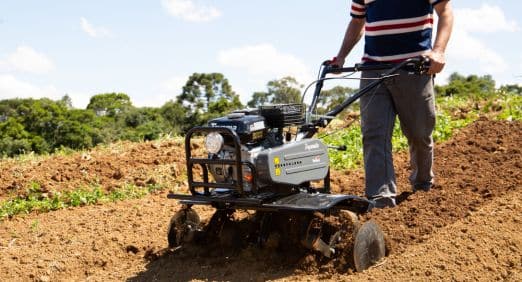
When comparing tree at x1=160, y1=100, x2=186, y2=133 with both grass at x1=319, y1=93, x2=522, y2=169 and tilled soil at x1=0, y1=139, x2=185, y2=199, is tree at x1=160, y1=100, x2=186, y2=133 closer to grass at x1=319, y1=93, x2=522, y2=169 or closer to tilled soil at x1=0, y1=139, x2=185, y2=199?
grass at x1=319, y1=93, x2=522, y2=169

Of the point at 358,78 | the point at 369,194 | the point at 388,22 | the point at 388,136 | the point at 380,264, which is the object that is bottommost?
the point at 380,264

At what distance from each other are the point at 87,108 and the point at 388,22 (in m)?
13.2

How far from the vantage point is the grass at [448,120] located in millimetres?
9031

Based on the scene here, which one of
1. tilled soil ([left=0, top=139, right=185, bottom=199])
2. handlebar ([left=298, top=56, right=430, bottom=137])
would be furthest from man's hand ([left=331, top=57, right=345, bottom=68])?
tilled soil ([left=0, top=139, right=185, bottom=199])

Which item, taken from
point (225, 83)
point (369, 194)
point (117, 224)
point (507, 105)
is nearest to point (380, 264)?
point (369, 194)

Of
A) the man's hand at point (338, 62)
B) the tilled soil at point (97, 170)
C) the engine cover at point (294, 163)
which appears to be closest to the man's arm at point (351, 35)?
the man's hand at point (338, 62)

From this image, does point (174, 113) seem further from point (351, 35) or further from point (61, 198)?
point (351, 35)

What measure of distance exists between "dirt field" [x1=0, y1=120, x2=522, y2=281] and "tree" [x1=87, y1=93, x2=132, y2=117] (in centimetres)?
934

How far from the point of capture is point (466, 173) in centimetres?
668

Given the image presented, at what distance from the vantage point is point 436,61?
5215 millimetres

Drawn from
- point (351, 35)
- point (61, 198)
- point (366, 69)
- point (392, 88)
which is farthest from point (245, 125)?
point (61, 198)

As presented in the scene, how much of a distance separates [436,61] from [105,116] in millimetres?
13103

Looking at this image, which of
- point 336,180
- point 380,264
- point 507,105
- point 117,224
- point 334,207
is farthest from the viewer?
point 507,105

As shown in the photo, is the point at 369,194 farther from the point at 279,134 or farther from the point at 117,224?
the point at 117,224
